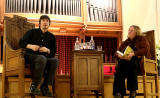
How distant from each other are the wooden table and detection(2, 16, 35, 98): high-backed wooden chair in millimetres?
713

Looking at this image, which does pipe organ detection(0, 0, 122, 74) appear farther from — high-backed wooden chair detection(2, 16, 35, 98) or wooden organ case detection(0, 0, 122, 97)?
high-backed wooden chair detection(2, 16, 35, 98)

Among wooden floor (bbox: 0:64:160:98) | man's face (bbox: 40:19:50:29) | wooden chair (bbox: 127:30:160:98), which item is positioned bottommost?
wooden floor (bbox: 0:64:160:98)

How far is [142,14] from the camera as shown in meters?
5.72

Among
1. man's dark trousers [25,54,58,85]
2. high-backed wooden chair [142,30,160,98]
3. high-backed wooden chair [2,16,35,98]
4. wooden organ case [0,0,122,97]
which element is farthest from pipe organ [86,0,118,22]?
man's dark trousers [25,54,58,85]

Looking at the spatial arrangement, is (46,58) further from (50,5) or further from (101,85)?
(50,5)

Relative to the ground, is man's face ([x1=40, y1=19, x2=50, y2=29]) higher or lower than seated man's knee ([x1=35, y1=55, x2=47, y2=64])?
higher

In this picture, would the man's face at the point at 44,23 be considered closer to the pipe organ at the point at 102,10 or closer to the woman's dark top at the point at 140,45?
the woman's dark top at the point at 140,45

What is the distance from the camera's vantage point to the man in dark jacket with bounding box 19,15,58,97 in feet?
10.8

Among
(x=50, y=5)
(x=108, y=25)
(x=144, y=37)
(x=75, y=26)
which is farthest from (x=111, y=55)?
(x=144, y=37)

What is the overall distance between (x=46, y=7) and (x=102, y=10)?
1.37 metres

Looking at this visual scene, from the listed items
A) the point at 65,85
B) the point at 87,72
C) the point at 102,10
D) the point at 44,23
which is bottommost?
the point at 65,85

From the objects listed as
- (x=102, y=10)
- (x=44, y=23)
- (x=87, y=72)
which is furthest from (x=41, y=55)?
(x=102, y=10)

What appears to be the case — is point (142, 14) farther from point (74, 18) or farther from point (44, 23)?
point (44, 23)

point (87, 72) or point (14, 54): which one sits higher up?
point (14, 54)
